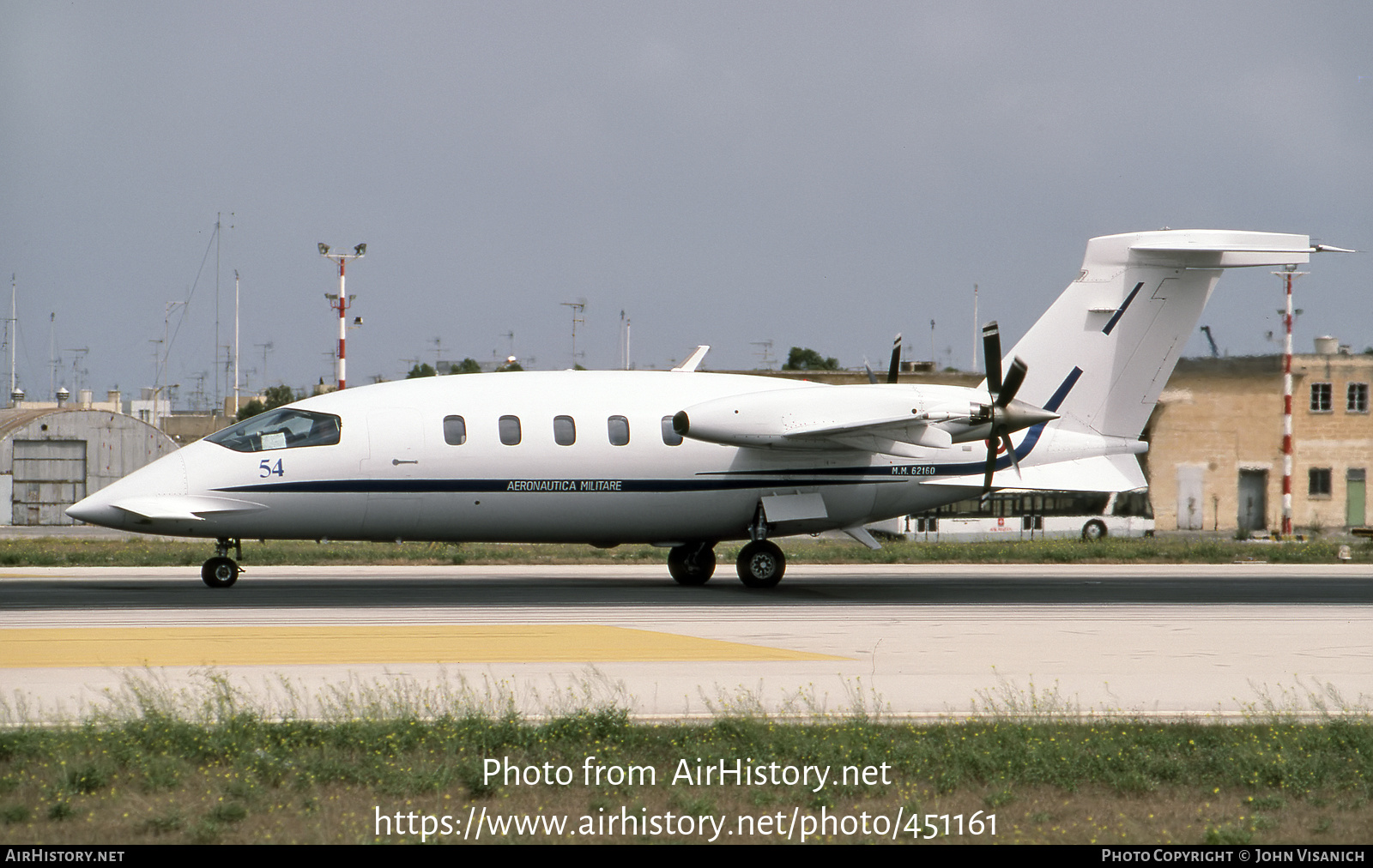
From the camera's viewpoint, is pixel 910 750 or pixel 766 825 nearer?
pixel 766 825

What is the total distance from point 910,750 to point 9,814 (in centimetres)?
615

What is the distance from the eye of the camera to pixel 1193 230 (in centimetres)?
2670

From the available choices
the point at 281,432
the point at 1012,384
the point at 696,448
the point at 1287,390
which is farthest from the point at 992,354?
the point at 1287,390

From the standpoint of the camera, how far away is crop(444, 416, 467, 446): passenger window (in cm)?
2406

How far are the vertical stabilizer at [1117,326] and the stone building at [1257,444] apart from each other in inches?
1329

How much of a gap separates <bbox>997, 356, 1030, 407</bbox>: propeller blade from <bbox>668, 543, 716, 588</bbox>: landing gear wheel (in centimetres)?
678

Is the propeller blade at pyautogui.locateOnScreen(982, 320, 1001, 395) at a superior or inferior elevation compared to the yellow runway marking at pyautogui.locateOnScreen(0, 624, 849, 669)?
superior

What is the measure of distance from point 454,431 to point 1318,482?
58.7 meters

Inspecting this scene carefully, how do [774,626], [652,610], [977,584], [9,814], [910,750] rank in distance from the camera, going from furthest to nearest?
[977,584]
[652,610]
[774,626]
[910,750]
[9,814]

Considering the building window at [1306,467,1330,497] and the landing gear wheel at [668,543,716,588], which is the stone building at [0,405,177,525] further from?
the building window at [1306,467,1330,497]

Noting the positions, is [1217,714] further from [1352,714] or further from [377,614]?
[377,614]

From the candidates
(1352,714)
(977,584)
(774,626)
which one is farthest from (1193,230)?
(1352,714)

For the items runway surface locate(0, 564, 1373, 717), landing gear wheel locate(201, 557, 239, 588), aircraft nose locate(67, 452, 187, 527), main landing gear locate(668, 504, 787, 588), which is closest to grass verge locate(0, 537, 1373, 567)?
runway surface locate(0, 564, 1373, 717)

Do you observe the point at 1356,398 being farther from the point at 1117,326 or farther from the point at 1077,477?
the point at 1077,477
